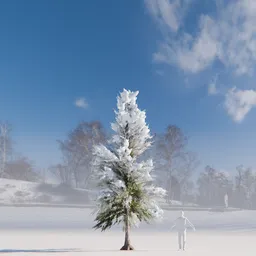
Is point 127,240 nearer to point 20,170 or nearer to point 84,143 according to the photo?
point 84,143

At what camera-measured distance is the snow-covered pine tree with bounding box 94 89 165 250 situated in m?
17.4

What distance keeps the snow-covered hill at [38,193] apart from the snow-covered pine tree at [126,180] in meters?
38.6

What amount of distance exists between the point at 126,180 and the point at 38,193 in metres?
42.7

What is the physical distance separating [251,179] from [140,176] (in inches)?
3414

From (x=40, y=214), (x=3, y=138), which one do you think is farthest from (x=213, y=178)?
(x=40, y=214)

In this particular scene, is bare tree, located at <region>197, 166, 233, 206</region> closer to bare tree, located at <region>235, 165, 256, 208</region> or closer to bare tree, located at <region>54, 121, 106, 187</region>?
bare tree, located at <region>235, 165, 256, 208</region>

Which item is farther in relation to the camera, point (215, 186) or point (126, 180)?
point (215, 186)

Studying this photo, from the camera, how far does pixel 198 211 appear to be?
50.6 meters

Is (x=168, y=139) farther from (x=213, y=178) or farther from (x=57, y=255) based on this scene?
(x=57, y=255)

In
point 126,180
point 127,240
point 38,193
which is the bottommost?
point 127,240

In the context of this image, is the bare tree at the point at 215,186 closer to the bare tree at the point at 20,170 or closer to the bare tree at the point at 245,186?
the bare tree at the point at 245,186

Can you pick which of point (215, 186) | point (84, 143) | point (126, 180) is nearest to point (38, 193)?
point (84, 143)

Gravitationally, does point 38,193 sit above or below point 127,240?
above

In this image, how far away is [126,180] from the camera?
711 inches
